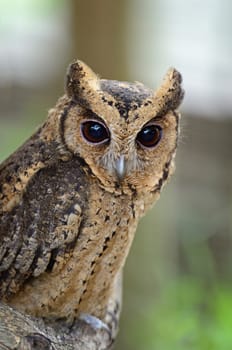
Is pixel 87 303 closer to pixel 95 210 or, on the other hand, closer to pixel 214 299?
pixel 95 210

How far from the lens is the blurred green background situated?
2.61 meters

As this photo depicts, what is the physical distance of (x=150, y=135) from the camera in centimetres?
145

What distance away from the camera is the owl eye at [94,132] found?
1.40 metres

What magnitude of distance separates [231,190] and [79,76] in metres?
2.61

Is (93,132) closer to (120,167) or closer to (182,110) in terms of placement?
(120,167)

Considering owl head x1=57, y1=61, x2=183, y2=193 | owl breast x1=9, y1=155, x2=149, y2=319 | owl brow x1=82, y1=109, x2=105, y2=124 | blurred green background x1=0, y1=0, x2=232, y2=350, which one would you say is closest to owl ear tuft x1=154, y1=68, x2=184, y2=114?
owl head x1=57, y1=61, x2=183, y2=193

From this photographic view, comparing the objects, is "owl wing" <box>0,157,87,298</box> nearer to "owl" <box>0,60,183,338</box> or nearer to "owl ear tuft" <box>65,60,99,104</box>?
"owl" <box>0,60,183,338</box>

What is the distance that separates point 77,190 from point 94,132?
15 cm

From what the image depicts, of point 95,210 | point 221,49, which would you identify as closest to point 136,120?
point 95,210

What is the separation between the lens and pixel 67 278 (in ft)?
5.09

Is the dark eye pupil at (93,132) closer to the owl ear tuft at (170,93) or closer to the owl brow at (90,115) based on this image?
the owl brow at (90,115)

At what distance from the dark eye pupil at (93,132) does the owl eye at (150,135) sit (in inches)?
2.7

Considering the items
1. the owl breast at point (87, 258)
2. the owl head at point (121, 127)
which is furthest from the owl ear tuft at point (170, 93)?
the owl breast at point (87, 258)

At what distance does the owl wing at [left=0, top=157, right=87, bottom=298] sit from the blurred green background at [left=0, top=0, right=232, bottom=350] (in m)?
0.81
